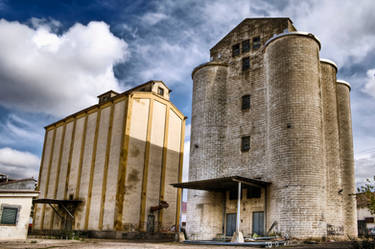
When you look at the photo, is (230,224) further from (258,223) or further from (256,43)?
(256,43)

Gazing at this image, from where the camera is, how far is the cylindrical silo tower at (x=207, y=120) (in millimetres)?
24855

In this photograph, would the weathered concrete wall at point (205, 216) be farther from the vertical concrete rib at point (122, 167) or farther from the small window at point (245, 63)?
the small window at point (245, 63)

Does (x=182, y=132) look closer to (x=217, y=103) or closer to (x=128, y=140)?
(x=128, y=140)

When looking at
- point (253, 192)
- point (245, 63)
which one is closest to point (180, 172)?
point (253, 192)

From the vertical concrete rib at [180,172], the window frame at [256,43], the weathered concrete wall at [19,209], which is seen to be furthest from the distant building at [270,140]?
the weathered concrete wall at [19,209]

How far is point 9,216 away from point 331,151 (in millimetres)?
20533

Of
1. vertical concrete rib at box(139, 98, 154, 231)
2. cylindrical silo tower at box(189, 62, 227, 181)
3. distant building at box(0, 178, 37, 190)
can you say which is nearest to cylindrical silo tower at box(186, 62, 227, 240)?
cylindrical silo tower at box(189, 62, 227, 181)

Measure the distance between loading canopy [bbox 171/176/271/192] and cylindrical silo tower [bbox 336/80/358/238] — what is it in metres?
7.12

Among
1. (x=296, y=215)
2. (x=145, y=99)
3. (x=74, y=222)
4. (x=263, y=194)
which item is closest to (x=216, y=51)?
(x=145, y=99)

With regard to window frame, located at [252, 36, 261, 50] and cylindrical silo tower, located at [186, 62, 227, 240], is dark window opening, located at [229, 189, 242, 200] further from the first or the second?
window frame, located at [252, 36, 261, 50]

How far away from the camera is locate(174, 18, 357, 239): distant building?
66.7 ft

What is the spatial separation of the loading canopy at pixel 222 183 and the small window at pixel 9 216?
9.98 metres

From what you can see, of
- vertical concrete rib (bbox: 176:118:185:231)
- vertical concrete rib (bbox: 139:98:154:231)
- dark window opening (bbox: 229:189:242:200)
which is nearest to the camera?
dark window opening (bbox: 229:189:242:200)

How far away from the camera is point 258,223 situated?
21469mm
